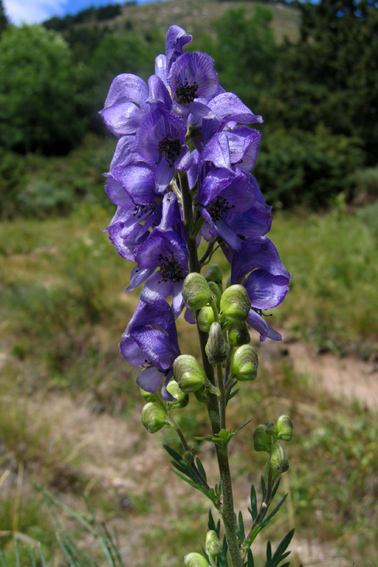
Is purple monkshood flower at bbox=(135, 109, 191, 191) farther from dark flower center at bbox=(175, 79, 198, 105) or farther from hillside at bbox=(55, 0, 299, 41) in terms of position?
hillside at bbox=(55, 0, 299, 41)

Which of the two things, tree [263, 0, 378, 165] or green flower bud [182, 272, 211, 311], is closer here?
green flower bud [182, 272, 211, 311]

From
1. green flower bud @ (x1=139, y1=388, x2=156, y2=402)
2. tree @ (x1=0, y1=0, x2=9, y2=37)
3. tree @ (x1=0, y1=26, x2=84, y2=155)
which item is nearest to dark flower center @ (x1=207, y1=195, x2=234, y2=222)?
green flower bud @ (x1=139, y1=388, x2=156, y2=402)

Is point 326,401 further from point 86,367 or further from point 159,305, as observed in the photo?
point 159,305

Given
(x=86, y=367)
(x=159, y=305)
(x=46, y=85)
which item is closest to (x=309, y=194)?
(x=86, y=367)

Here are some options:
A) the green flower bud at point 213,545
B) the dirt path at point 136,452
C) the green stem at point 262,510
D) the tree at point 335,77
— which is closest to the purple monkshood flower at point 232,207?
the green stem at point 262,510

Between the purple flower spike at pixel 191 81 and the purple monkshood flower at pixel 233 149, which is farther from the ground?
the purple flower spike at pixel 191 81

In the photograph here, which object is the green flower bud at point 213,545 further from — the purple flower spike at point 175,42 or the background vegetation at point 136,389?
the purple flower spike at point 175,42
